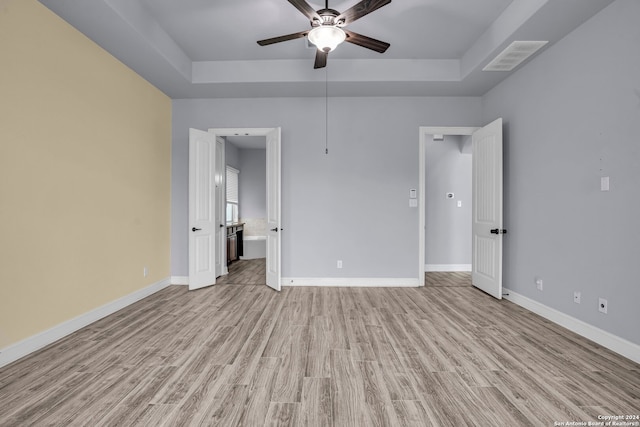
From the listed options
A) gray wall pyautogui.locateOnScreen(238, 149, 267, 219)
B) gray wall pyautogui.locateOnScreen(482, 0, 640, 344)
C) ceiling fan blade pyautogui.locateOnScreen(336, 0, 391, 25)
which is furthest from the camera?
gray wall pyautogui.locateOnScreen(238, 149, 267, 219)

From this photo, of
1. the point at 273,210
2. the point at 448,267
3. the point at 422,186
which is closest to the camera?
the point at 273,210

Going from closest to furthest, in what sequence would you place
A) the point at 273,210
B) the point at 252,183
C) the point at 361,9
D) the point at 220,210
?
the point at 361,9
the point at 273,210
the point at 220,210
the point at 252,183

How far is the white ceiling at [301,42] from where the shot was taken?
9.08 feet

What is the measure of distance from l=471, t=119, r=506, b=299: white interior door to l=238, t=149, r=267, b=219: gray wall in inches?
212

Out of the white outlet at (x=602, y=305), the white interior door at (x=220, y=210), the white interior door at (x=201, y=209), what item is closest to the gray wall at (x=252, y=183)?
the white interior door at (x=220, y=210)

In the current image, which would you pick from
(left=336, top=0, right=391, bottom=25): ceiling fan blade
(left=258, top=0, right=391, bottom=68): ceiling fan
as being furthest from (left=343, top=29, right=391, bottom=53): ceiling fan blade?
(left=336, top=0, right=391, bottom=25): ceiling fan blade

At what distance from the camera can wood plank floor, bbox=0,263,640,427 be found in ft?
5.49

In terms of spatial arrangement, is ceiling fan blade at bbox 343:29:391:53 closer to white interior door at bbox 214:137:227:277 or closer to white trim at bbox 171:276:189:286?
white interior door at bbox 214:137:227:277

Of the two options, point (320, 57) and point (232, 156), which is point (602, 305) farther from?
point (232, 156)

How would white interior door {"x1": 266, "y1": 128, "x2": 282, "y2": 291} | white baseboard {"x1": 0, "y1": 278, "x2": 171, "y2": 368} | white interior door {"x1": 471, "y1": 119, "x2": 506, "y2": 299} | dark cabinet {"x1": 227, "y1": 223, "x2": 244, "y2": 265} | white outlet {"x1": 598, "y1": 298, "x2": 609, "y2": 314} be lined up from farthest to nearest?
dark cabinet {"x1": 227, "y1": 223, "x2": 244, "y2": 265}
white interior door {"x1": 266, "y1": 128, "x2": 282, "y2": 291}
white interior door {"x1": 471, "y1": 119, "x2": 506, "y2": 299}
white outlet {"x1": 598, "y1": 298, "x2": 609, "y2": 314}
white baseboard {"x1": 0, "y1": 278, "x2": 171, "y2": 368}

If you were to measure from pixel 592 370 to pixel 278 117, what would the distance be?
4473 millimetres

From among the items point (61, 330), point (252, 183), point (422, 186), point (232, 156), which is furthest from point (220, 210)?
point (422, 186)

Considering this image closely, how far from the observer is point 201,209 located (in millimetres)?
4379

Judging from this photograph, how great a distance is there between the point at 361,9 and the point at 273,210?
280 cm
